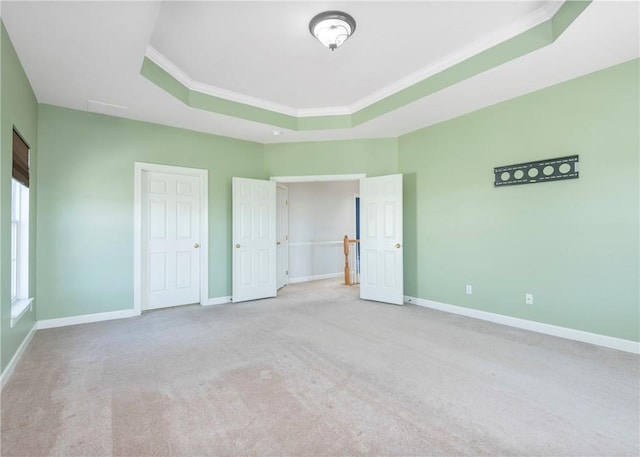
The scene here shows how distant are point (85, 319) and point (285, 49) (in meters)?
3.81

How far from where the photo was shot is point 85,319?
12.4 ft

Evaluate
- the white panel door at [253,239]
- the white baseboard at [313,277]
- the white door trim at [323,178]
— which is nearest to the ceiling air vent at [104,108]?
the white panel door at [253,239]

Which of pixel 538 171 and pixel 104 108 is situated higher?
pixel 104 108

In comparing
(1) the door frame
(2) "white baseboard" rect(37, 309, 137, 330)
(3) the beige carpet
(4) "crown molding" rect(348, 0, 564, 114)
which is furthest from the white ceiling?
(3) the beige carpet

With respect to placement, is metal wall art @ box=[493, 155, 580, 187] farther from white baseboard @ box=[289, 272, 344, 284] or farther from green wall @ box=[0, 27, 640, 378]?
white baseboard @ box=[289, 272, 344, 284]

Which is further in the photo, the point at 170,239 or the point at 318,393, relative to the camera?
the point at 170,239

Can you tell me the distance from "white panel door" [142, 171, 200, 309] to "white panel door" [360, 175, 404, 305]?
2.55m

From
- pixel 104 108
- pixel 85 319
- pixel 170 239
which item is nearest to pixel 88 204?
pixel 170 239

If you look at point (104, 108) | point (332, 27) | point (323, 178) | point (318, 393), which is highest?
point (332, 27)

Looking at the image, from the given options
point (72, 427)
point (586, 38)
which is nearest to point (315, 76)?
point (586, 38)

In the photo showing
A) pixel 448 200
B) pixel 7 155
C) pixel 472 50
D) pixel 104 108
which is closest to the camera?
pixel 7 155

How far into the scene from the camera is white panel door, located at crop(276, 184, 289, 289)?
19.5 feet

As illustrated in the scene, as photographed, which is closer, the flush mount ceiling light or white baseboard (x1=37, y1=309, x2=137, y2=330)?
the flush mount ceiling light

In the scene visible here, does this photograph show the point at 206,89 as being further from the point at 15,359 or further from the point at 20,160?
the point at 15,359
